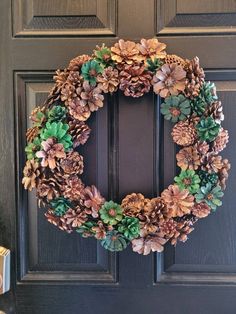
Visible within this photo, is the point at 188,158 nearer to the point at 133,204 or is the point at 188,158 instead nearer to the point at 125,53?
the point at 133,204

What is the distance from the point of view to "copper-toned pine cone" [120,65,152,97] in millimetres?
958

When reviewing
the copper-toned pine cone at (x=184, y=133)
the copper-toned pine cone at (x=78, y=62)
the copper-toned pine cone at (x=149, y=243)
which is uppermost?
the copper-toned pine cone at (x=78, y=62)

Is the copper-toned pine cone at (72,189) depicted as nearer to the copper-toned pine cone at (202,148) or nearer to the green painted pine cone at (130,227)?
the green painted pine cone at (130,227)

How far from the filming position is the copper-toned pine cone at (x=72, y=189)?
0.98 m

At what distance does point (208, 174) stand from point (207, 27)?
362mm

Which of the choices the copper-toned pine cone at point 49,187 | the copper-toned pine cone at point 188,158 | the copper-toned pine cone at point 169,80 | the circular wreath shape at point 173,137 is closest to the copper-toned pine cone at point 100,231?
the circular wreath shape at point 173,137

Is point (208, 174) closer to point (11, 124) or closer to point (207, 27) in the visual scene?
point (207, 27)

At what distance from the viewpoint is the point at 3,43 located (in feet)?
3.43

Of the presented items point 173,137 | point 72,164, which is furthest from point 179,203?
point 72,164

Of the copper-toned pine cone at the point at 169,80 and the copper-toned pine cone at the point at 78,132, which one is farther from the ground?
the copper-toned pine cone at the point at 169,80

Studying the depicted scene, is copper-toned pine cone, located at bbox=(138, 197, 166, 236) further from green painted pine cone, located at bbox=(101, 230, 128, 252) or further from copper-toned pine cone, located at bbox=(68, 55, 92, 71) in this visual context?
copper-toned pine cone, located at bbox=(68, 55, 92, 71)

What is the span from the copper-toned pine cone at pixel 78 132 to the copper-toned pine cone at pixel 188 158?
227mm

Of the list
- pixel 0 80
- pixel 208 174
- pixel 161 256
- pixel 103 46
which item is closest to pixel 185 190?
pixel 208 174

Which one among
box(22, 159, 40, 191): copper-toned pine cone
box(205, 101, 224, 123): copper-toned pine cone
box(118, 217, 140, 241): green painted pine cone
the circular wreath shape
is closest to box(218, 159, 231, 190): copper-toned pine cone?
the circular wreath shape
